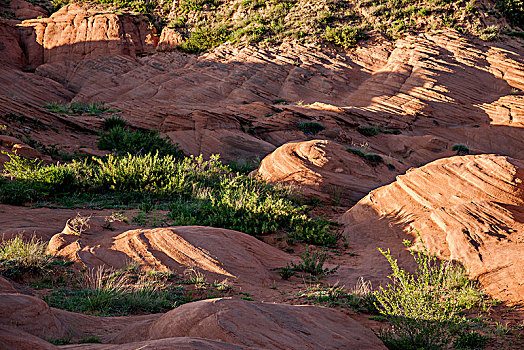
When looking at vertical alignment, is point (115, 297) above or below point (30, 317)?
below

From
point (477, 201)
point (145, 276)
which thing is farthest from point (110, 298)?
point (477, 201)

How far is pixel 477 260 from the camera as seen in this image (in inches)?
239

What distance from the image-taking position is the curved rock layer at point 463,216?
231 inches

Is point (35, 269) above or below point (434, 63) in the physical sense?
below

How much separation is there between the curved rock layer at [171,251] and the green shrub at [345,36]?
2741 cm

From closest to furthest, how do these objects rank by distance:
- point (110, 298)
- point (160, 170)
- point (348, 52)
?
point (110, 298), point (160, 170), point (348, 52)

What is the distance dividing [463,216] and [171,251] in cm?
518

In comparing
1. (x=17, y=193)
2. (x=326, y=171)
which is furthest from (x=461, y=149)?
(x=17, y=193)

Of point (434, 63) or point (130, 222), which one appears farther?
point (434, 63)

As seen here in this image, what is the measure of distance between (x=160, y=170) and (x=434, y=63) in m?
23.2

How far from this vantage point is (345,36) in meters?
30.7

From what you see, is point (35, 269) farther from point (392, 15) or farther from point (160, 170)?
point (392, 15)

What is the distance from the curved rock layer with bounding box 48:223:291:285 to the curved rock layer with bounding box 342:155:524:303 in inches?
107

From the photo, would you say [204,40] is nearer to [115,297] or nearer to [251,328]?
[115,297]
